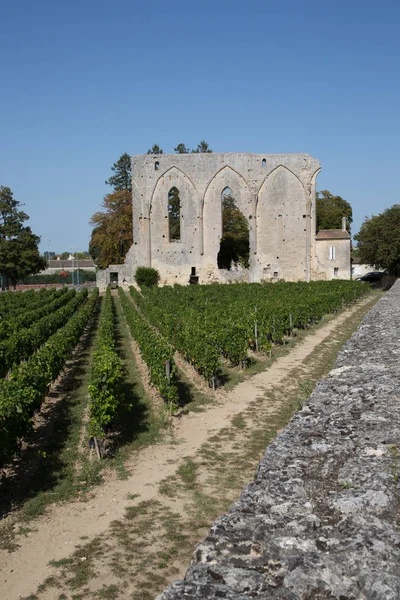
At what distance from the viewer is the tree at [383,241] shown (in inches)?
1556

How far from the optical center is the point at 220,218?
4522cm

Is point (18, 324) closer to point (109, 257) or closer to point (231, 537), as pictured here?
point (231, 537)

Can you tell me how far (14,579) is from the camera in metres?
4.86

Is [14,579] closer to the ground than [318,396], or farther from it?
closer to the ground

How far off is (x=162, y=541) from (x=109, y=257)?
54864 mm

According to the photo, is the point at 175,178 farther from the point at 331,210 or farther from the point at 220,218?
the point at 331,210

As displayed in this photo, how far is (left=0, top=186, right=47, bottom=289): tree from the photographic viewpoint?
5441 cm

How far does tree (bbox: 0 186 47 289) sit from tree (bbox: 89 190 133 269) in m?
6.79

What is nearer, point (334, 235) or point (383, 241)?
point (383, 241)

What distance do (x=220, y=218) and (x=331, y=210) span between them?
83.3 ft

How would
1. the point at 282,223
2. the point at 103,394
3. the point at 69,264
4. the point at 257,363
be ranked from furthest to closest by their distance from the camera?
the point at 69,264 < the point at 282,223 < the point at 257,363 < the point at 103,394

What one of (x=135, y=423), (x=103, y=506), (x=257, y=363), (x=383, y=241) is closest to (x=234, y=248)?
(x=383, y=241)

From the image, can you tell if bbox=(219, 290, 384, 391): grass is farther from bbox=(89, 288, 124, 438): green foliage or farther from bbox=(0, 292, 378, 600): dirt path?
bbox=(89, 288, 124, 438): green foliage

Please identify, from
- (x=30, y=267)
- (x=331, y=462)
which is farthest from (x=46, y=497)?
(x=30, y=267)
